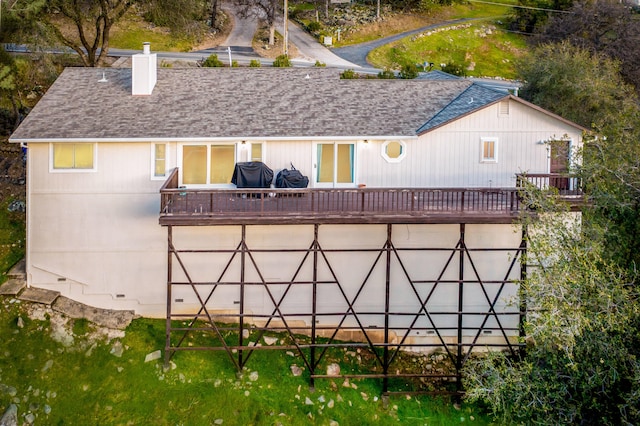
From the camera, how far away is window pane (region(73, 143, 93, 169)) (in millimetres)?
20000

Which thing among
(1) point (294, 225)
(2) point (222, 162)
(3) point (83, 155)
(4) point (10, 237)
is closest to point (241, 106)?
(2) point (222, 162)

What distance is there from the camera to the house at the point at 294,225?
19.8m

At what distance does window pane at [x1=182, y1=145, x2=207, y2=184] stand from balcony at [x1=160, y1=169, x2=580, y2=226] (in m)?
0.56

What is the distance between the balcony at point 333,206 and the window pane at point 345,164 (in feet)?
3.41

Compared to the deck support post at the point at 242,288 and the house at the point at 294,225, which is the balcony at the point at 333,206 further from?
the deck support post at the point at 242,288

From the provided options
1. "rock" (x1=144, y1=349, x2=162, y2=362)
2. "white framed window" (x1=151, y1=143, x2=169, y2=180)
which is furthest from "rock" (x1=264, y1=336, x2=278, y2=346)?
"white framed window" (x1=151, y1=143, x2=169, y2=180)

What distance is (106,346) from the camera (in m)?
19.4

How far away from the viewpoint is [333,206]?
61.7 feet

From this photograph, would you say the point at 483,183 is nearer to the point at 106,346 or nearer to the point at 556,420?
the point at 556,420

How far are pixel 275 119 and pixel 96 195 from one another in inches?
236

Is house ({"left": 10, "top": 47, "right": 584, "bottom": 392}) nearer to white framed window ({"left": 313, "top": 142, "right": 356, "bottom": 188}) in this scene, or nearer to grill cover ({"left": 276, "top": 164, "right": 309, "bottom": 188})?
white framed window ({"left": 313, "top": 142, "right": 356, "bottom": 188})

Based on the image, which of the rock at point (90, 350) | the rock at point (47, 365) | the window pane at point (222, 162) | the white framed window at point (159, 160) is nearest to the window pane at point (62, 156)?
the white framed window at point (159, 160)

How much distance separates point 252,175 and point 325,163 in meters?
2.44

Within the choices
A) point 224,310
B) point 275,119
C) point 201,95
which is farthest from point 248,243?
point 201,95
